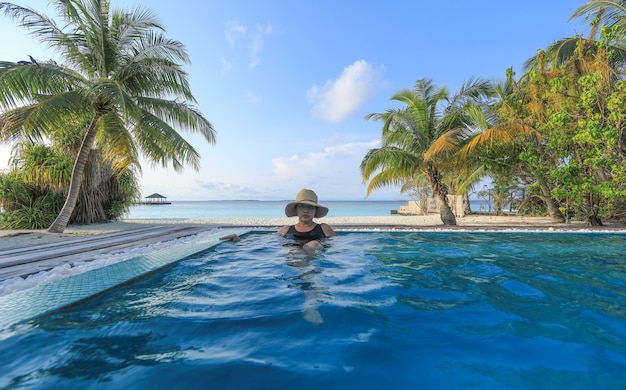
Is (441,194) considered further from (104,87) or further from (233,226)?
(104,87)

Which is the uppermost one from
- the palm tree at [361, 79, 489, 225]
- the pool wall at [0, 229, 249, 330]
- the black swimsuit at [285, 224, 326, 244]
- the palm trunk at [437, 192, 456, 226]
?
the palm tree at [361, 79, 489, 225]

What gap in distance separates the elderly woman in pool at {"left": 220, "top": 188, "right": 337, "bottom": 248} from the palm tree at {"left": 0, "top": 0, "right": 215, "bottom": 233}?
4739mm

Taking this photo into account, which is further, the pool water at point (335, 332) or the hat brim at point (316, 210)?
the hat brim at point (316, 210)

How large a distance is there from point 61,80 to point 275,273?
8158 millimetres

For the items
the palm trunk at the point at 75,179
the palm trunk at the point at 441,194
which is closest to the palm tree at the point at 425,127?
the palm trunk at the point at 441,194

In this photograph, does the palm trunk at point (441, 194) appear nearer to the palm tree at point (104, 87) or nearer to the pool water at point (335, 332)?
the pool water at point (335, 332)

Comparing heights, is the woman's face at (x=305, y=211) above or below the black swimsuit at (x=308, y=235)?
above

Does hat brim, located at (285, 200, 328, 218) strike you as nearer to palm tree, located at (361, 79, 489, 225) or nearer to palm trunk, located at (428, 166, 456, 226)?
palm tree, located at (361, 79, 489, 225)

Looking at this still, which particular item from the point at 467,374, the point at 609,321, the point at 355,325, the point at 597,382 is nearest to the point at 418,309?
the point at 355,325

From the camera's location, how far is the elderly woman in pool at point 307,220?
521 centimetres

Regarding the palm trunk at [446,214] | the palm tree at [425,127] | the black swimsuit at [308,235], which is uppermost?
the palm tree at [425,127]

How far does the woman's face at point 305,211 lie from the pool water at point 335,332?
1.46m

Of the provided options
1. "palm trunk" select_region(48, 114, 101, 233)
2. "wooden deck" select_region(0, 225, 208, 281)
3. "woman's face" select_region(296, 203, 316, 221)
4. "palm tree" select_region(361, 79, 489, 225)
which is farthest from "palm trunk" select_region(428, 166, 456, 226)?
"palm trunk" select_region(48, 114, 101, 233)

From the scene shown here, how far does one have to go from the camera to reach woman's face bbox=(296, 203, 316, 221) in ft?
17.4
